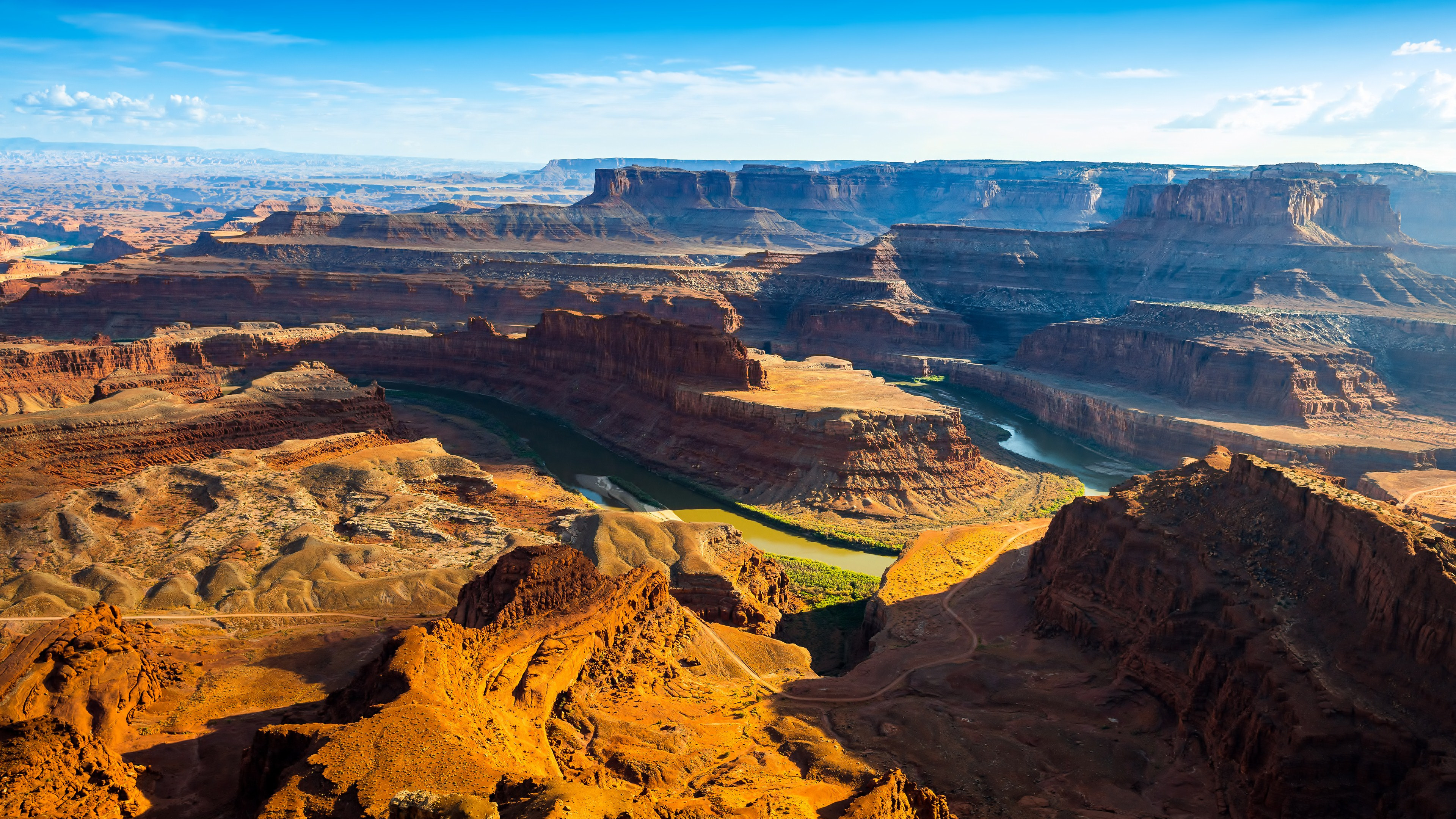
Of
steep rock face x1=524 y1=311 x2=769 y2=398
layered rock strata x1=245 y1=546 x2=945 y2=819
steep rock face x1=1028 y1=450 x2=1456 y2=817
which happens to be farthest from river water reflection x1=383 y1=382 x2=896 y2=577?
layered rock strata x1=245 y1=546 x2=945 y2=819

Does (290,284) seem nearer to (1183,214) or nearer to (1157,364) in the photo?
(1157,364)

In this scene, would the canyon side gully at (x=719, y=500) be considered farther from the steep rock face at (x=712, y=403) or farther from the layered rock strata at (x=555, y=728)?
the layered rock strata at (x=555, y=728)

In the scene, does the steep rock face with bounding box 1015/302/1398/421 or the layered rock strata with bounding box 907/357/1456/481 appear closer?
the layered rock strata with bounding box 907/357/1456/481

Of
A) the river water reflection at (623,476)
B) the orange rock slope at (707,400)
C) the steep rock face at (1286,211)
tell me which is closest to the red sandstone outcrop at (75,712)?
the river water reflection at (623,476)

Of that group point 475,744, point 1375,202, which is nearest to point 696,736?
point 475,744

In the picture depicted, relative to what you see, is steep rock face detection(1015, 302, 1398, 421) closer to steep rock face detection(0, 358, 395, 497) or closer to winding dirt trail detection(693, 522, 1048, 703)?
winding dirt trail detection(693, 522, 1048, 703)

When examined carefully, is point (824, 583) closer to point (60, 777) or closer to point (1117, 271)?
point (60, 777)
